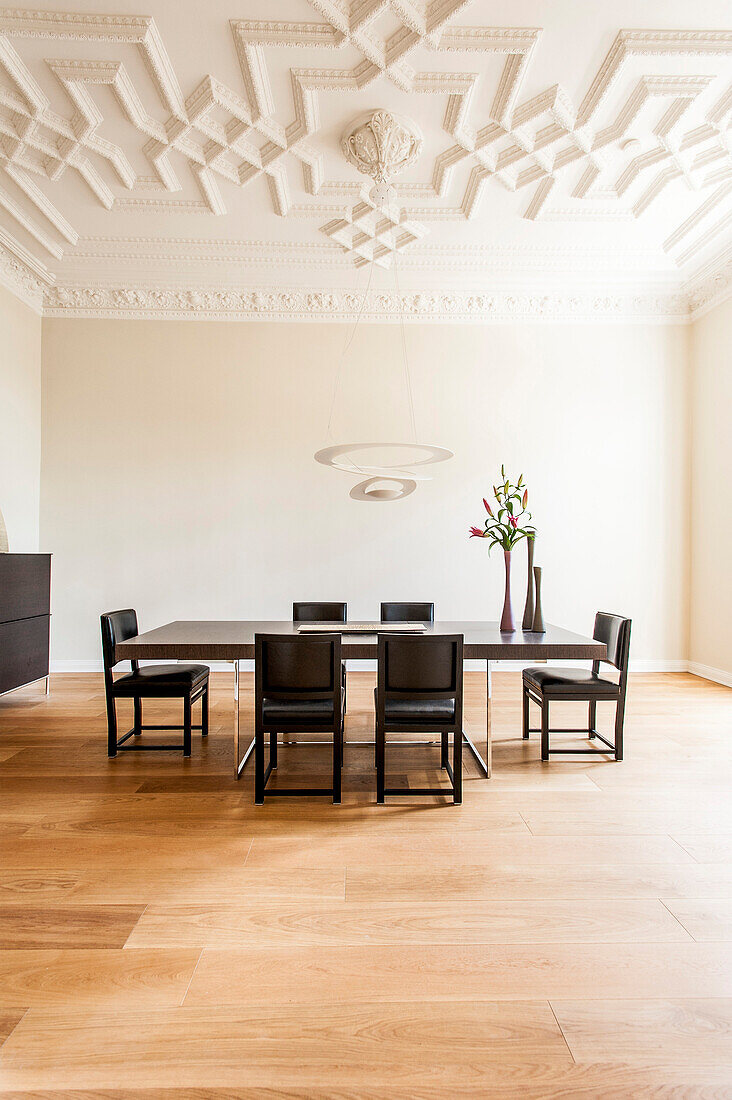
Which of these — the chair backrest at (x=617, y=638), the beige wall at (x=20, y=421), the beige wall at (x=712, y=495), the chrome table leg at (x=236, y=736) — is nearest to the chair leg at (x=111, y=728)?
the chrome table leg at (x=236, y=736)

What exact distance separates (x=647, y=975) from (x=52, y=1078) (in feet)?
5.29

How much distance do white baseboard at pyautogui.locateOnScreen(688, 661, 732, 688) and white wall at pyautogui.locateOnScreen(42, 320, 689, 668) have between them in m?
0.30

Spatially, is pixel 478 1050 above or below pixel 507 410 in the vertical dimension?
below

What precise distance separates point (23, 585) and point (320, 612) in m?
2.42

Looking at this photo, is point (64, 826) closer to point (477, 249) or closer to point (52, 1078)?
point (52, 1078)

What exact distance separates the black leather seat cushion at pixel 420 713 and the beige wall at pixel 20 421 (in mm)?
4392

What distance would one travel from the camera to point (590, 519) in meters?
6.49

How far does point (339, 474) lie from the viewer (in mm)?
6430

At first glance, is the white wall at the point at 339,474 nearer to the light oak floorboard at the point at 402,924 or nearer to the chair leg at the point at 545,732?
the chair leg at the point at 545,732

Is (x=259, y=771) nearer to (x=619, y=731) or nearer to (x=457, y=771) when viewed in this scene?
(x=457, y=771)

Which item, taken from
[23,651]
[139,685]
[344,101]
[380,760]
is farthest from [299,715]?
[344,101]

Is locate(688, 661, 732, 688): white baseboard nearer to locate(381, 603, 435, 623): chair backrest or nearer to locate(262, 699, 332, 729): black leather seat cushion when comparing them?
locate(381, 603, 435, 623): chair backrest

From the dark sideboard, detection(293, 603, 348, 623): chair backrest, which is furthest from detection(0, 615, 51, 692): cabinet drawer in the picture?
detection(293, 603, 348, 623): chair backrest

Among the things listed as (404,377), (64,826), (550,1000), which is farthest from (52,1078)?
(404,377)
